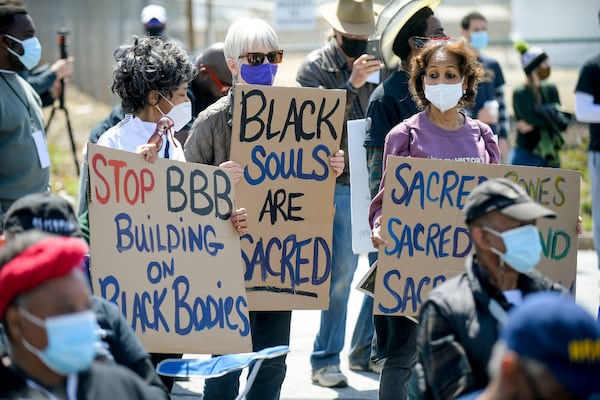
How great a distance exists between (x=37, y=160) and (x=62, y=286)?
128 inches

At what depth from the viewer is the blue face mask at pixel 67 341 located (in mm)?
3012

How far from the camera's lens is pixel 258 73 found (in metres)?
5.40

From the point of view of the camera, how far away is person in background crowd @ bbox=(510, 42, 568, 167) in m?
10.4

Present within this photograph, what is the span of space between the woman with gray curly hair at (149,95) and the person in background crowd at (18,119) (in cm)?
132

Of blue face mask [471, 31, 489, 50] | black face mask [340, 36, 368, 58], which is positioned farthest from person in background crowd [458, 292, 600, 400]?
blue face mask [471, 31, 489, 50]

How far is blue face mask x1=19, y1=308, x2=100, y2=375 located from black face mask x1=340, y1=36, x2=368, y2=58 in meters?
4.10

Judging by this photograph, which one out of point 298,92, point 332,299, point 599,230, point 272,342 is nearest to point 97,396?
point 272,342

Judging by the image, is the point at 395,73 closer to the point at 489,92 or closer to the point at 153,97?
the point at 153,97

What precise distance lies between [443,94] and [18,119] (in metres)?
2.36

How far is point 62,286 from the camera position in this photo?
120 inches

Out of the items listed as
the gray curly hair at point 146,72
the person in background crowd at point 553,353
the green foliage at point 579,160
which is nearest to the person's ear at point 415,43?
the gray curly hair at point 146,72

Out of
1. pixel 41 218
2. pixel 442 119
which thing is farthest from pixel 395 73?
pixel 41 218

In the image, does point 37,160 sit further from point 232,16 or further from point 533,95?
point 232,16

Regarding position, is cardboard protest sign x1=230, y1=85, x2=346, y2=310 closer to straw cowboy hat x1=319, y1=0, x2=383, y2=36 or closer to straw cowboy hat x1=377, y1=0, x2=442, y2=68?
straw cowboy hat x1=377, y1=0, x2=442, y2=68
